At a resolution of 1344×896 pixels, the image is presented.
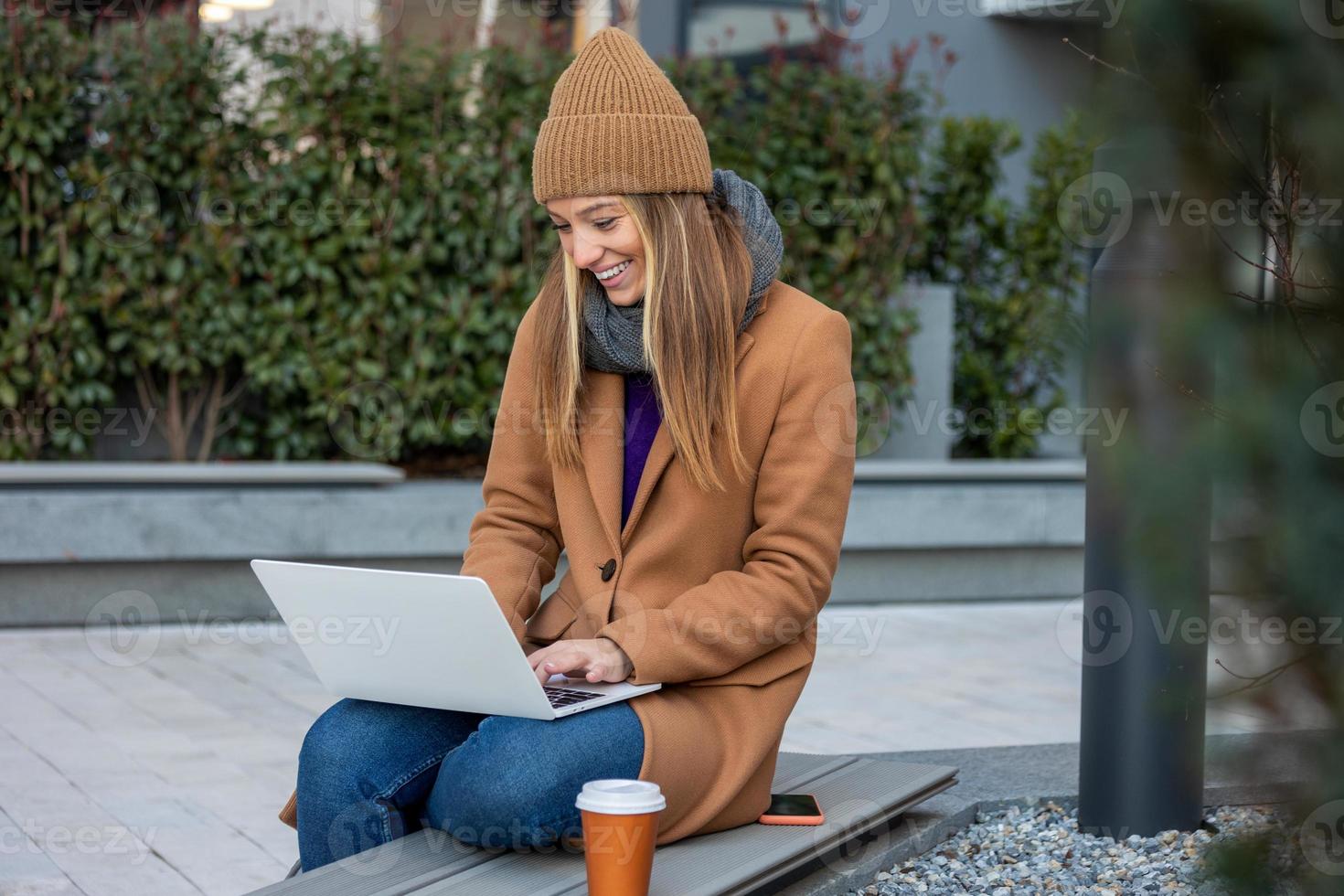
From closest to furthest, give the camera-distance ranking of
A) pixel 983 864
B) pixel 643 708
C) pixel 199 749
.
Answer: pixel 643 708
pixel 983 864
pixel 199 749

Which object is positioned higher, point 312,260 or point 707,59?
point 707,59

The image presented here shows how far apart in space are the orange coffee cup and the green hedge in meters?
4.49

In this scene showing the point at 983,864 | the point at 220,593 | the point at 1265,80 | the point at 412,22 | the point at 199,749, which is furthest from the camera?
the point at 412,22

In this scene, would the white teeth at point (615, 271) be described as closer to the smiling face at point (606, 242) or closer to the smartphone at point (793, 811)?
the smiling face at point (606, 242)

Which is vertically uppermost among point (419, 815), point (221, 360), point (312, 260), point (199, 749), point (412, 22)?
point (412, 22)

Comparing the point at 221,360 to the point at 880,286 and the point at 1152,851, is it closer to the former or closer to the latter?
the point at 880,286

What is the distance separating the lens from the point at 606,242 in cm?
257

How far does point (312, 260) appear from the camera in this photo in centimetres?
623

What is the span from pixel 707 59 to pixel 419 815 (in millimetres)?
5005

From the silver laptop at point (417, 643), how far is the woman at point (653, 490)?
0.16ft

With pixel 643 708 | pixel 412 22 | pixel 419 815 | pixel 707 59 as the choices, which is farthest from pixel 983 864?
pixel 412 22
